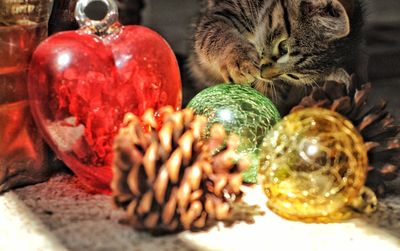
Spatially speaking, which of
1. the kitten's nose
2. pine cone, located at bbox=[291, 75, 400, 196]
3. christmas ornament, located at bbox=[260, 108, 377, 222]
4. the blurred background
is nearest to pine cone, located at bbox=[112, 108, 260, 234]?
christmas ornament, located at bbox=[260, 108, 377, 222]

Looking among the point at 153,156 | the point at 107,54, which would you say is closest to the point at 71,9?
the point at 107,54

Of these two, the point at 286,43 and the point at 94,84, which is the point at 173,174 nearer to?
the point at 94,84

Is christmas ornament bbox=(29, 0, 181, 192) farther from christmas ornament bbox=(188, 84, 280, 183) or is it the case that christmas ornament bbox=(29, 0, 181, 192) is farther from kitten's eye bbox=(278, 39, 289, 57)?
kitten's eye bbox=(278, 39, 289, 57)

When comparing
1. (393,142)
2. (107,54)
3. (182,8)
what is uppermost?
(107,54)

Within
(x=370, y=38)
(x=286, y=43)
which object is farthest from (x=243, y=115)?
(x=370, y=38)

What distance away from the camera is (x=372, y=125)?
921 millimetres

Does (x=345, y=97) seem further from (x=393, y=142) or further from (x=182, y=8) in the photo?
(x=182, y=8)

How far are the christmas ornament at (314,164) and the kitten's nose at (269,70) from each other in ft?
0.91

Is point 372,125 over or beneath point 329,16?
beneath

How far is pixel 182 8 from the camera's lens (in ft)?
6.86

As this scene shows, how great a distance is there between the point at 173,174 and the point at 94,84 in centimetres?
23

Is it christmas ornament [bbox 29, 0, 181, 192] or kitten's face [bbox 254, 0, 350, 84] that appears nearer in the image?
christmas ornament [bbox 29, 0, 181, 192]

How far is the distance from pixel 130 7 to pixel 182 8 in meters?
0.82

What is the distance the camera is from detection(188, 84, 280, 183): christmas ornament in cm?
96
